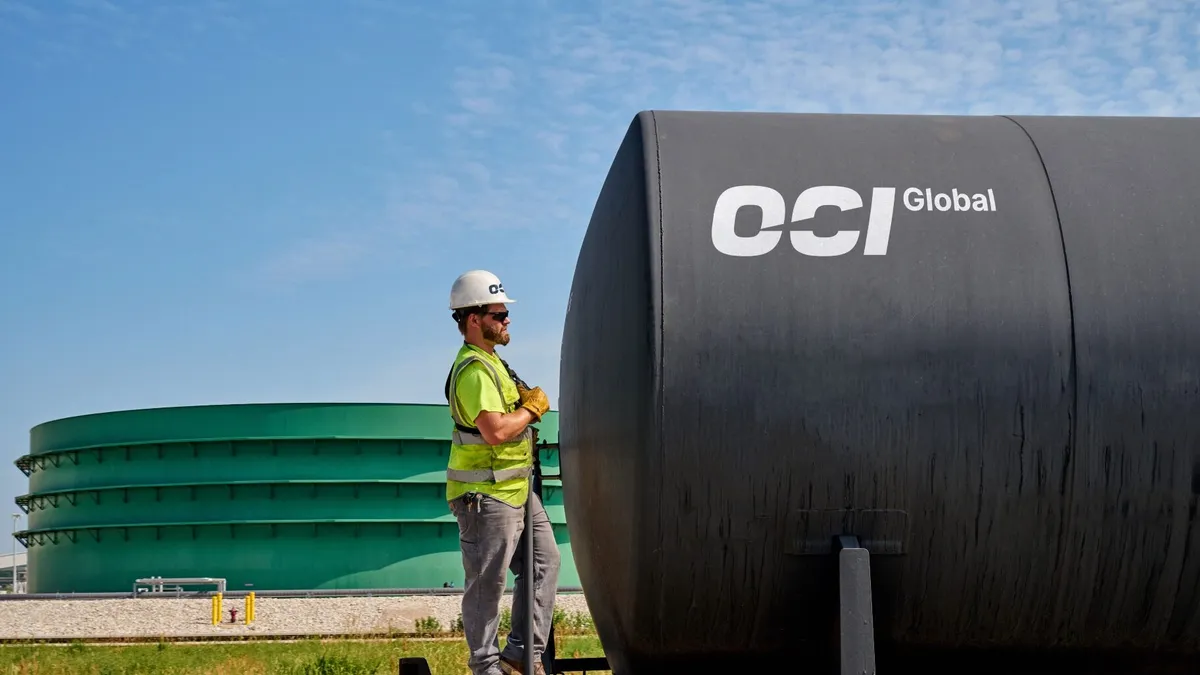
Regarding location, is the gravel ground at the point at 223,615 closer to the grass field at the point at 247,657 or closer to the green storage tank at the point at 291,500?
the grass field at the point at 247,657

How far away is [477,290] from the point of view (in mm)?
5855

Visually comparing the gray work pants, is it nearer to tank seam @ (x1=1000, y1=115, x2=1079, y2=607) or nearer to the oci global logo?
the oci global logo

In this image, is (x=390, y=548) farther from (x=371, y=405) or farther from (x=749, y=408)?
(x=749, y=408)

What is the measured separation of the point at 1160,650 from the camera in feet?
15.5

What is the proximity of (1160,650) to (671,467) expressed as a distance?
7.48ft

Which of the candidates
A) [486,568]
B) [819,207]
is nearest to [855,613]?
[819,207]

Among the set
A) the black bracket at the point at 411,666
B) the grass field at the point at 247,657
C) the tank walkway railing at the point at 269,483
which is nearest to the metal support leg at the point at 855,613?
the black bracket at the point at 411,666

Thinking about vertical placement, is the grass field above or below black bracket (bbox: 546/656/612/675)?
below

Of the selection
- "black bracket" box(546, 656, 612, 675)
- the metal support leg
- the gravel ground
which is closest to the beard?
"black bracket" box(546, 656, 612, 675)

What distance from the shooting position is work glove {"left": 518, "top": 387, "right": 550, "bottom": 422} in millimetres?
5633

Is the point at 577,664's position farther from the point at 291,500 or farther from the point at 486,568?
the point at 291,500

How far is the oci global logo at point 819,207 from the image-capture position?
4.54 m

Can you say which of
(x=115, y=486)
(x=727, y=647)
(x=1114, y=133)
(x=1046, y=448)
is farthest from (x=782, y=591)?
Answer: (x=115, y=486)

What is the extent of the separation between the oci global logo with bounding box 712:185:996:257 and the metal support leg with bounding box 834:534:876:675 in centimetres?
122
